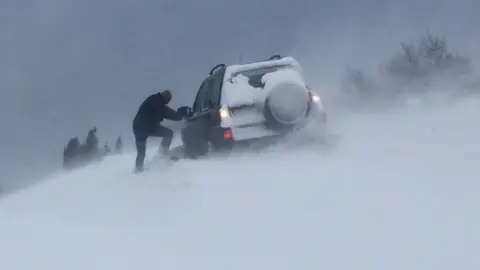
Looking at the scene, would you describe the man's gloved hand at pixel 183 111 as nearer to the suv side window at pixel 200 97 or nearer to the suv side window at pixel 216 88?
the suv side window at pixel 200 97

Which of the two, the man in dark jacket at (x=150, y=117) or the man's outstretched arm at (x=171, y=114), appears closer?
the man in dark jacket at (x=150, y=117)

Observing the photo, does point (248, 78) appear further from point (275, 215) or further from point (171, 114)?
point (275, 215)

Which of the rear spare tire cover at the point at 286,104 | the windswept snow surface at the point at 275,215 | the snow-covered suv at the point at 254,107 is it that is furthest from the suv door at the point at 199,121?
the rear spare tire cover at the point at 286,104

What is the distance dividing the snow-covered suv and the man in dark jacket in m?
0.56

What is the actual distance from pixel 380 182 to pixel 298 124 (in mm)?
2407

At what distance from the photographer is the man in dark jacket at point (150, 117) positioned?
10.6 m

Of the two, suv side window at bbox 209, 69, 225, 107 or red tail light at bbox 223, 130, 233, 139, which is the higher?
suv side window at bbox 209, 69, 225, 107

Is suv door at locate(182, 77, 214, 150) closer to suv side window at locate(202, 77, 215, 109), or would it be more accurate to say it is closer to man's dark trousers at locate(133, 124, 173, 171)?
suv side window at locate(202, 77, 215, 109)

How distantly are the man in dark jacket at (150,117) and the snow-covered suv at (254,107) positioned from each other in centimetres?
56

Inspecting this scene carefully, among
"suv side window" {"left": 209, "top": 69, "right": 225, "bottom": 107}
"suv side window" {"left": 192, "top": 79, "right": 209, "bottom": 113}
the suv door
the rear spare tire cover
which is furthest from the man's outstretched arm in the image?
the rear spare tire cover

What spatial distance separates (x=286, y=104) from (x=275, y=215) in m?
3.06

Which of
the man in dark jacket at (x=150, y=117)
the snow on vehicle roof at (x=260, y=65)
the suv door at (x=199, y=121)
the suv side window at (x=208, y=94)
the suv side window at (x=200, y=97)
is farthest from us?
the suv side window at (x=200, y=97)

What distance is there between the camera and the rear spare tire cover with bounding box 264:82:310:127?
8.66 m

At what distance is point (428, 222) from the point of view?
5254 millimetres
